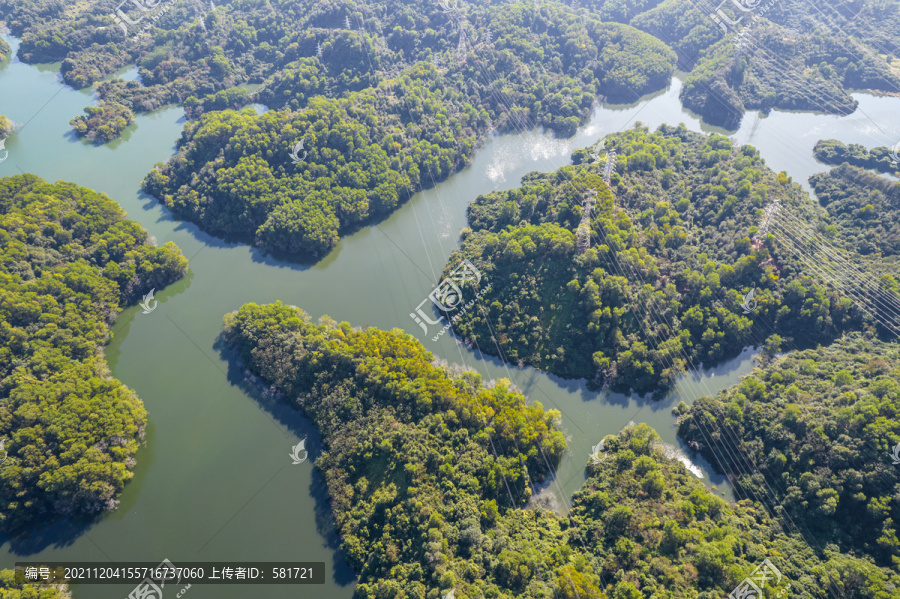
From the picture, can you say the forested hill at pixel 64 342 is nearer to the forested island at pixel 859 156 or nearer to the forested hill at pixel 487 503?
the forested hill at pixel 487 503

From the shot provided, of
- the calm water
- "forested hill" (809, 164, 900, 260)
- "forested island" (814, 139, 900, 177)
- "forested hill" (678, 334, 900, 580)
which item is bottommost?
the calm water

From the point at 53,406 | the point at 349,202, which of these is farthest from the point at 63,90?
the point at 53,406

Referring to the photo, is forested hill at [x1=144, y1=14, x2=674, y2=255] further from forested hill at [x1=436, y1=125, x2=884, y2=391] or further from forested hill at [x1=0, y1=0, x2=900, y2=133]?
forested hill at [x1=436, y1=125, x2=884, y2=391]

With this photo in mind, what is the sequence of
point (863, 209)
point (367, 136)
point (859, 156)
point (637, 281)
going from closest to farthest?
point (637, 281)
point (863, 209)
point (367, 136)
point (859, 156)

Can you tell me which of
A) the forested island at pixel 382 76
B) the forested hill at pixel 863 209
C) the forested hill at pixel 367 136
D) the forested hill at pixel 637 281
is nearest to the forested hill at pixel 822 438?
the forested hill at pixel 637 281

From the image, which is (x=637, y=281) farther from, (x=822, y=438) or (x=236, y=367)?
(x=236, y=367)

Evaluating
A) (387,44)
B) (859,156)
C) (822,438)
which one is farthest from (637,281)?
(387,44)

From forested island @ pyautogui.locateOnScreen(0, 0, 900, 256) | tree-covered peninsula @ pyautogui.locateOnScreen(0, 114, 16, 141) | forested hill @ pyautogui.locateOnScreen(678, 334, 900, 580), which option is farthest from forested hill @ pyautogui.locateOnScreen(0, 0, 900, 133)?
forested hill @ pyautogui.locateOnScreen(678, 334, 900, 580)
